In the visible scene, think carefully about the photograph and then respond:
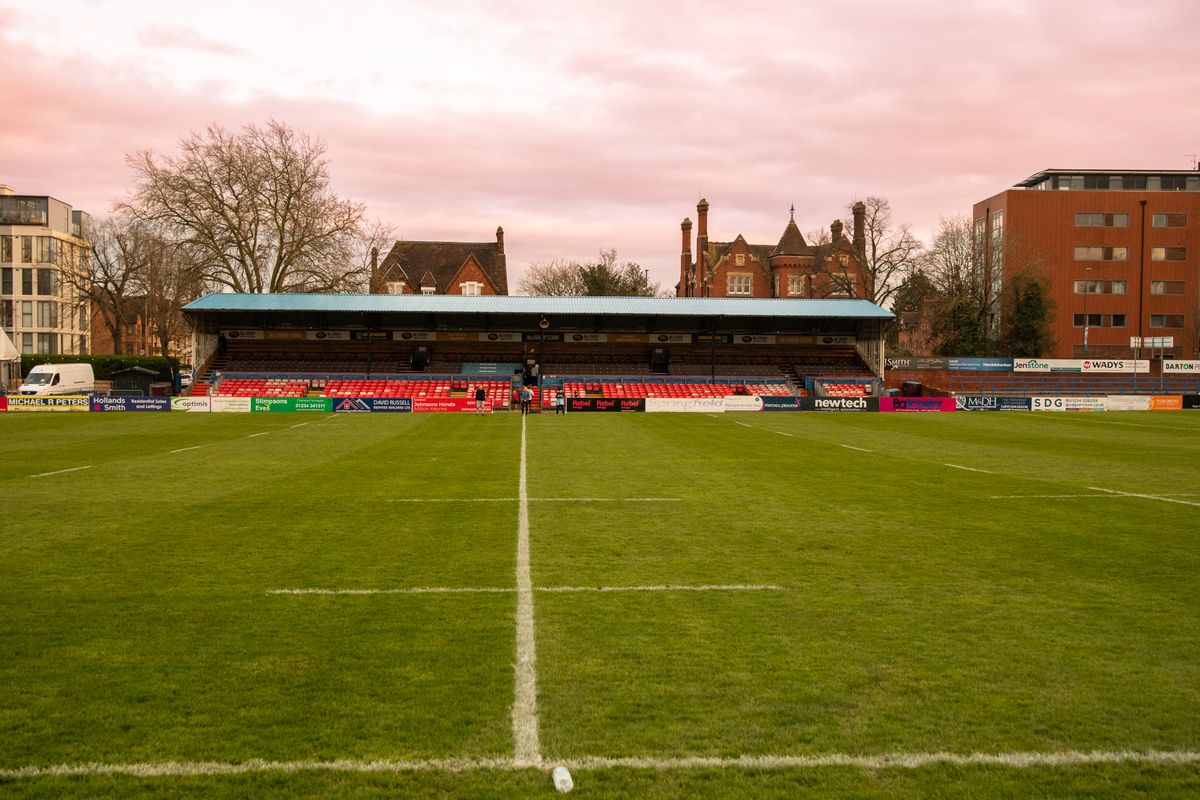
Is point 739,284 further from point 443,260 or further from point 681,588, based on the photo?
point 681,588

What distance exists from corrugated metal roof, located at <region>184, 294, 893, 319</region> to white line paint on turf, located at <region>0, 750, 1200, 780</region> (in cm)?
5030

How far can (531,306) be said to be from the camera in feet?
184

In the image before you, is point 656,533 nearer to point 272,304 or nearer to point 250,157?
point 272,304

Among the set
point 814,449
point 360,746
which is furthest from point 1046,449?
point 360,746

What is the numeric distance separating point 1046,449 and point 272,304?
152 feet

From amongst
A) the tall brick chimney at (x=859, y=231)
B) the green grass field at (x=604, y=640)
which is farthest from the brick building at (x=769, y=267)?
the green grass field at (x=604, y=640)

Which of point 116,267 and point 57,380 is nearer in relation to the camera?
point 57,380

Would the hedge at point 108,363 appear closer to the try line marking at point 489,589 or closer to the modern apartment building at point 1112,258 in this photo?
the try line marking at point 489,589

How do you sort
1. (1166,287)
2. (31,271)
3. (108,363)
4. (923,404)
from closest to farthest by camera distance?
(923,404) < (108,363) < (1166,287) < (31,271)

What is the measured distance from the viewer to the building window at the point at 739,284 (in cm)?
9150

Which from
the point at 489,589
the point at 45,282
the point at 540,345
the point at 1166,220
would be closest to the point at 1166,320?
the point at 1166,220

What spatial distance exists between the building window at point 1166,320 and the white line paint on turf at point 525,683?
8441 centimetres

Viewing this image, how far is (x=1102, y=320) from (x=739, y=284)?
1402 inches

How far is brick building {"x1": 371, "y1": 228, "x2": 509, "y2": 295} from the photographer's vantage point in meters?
84.8
